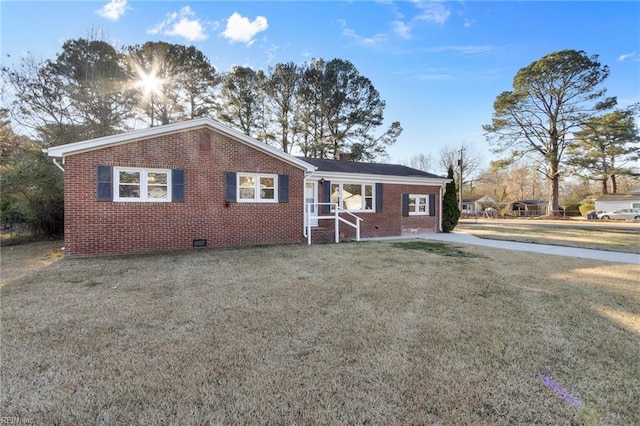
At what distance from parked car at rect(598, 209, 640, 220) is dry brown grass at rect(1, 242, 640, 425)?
34.6m

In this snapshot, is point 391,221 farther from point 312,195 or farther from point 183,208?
point 183,208

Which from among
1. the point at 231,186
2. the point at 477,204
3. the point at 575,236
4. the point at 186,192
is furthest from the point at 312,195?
the point at 477,204

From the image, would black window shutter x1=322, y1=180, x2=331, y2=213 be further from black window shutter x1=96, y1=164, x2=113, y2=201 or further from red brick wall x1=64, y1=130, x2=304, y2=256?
black window shutter x1=96, y1=164, x2=113, y2=201

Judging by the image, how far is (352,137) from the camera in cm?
2547

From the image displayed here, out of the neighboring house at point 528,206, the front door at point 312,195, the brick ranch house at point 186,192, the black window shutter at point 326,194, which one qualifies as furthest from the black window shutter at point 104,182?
the neighboring house at point 528,206

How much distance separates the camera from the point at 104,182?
8531 mm

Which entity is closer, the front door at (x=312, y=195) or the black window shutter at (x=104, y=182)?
the black window shutter at (x=104, y=182)

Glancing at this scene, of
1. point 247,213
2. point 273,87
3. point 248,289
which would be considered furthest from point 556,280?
point 273,87

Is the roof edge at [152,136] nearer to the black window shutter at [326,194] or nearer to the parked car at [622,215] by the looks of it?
the black window shutter at [326,194]

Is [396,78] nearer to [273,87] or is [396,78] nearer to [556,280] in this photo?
[273,87]

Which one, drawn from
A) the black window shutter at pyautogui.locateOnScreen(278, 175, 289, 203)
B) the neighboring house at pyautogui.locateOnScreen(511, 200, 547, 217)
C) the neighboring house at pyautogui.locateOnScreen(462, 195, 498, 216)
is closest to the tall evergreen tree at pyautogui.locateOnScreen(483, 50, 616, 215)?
the neighboring house at pyautogui.locateOnScreen(511, 200, 547, 217)

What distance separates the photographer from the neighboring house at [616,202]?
32781 millimetres

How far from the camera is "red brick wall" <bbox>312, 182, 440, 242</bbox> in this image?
1273 centimetres

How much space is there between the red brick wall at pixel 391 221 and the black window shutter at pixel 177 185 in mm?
5160
